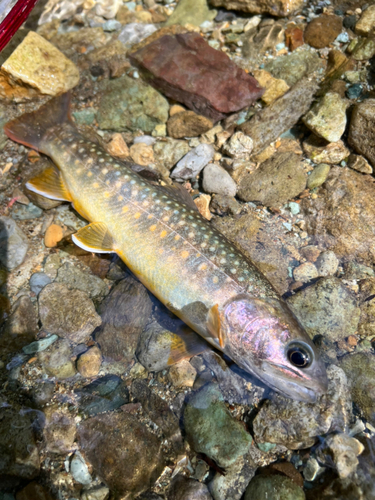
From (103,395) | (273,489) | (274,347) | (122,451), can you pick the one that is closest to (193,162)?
(274,347)

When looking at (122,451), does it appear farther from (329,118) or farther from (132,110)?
(329,118)

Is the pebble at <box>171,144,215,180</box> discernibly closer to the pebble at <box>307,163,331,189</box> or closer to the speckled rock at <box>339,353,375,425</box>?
the pebble at <box>307,163,331,189</box>

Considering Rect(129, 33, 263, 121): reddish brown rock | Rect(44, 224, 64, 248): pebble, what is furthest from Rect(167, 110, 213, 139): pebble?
Rect(44, 224, 64, 248): pebble

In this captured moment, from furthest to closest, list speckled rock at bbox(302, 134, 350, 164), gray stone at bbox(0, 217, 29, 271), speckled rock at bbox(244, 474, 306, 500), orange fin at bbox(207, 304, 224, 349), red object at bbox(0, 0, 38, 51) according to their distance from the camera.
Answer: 1. speckled rock at bbox(302, 134, 350, 164)
2. red object at bbox(0, 0, 38, 51)
3. gray stone at bbox(0, 217, 29, 271)
4. orange fin at bbox(207, 304, 224, 349)
5. speckled rock at bbox(244, 474, 306, 500)

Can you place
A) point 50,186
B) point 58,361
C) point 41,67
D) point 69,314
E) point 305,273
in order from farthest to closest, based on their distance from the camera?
point 41,67
point 50,186
point 305,273
point 69,314
point 58,361

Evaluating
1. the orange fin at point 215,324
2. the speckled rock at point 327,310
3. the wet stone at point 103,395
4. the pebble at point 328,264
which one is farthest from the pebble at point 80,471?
the pebble at point 328,264

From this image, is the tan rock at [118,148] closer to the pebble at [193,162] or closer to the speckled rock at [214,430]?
the pebble at [193,162]
